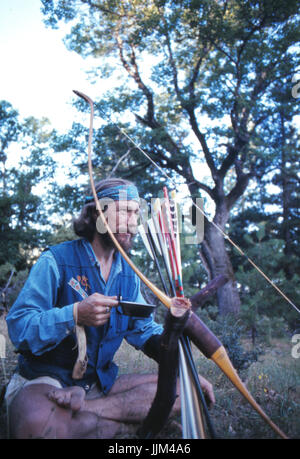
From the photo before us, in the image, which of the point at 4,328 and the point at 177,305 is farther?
the point at 4,328

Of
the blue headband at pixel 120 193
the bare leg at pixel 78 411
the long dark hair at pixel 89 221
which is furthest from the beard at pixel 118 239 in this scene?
the bare leg at pixel 78 411

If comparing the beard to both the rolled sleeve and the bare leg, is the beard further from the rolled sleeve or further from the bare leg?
the bare leg

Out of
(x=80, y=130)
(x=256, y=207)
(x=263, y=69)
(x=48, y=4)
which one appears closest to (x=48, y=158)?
(x=80, y=130)

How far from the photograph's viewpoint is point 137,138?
10.5 meters

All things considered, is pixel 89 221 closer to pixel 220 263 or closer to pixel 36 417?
pixel 36 417

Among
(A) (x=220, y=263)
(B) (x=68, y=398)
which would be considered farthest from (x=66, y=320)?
(A) (x=220, y=263)

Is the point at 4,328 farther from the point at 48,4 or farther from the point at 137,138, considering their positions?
the point at 48,4

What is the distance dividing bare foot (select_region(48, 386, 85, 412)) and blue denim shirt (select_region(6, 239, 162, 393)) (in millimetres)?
175

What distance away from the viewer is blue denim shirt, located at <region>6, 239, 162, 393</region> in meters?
1.68

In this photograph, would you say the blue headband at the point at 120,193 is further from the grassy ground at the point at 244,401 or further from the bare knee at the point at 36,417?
the grassy ground at the point at 244,401

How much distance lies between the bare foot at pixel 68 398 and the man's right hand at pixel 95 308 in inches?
14.1

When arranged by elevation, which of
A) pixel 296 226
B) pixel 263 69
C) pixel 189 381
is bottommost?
pixel 189 381

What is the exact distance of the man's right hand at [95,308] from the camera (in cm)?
159

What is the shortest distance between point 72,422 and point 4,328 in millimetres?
3129
